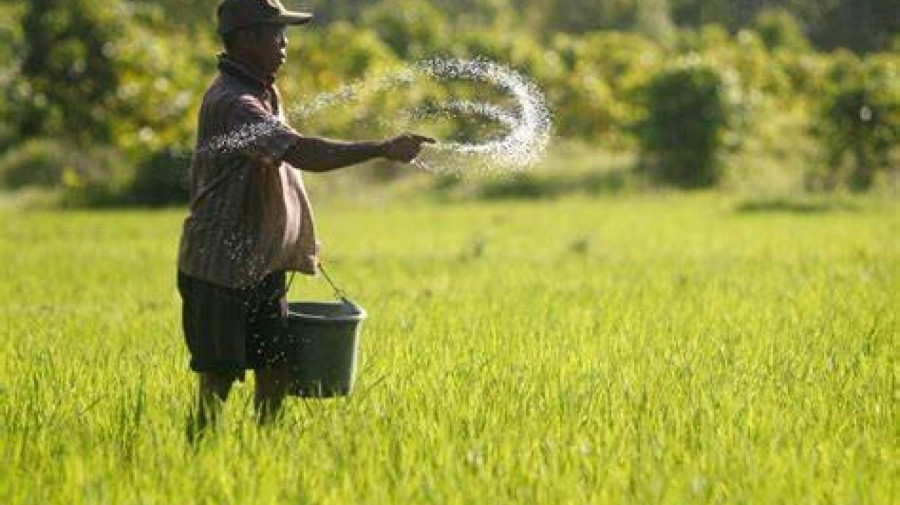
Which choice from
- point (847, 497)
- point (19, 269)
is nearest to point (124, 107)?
point (19, 269)

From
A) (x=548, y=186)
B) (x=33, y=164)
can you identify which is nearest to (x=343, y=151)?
(x=548, y=186)

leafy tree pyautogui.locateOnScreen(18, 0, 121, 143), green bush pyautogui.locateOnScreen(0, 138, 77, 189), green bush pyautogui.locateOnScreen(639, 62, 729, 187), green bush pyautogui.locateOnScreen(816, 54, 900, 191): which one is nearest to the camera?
leafy tree pyautogui.locateOnScreen(18, 0, 121, 143)

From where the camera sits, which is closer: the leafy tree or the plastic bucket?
the plastic bucket

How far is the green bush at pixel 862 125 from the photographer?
18969 millimetres

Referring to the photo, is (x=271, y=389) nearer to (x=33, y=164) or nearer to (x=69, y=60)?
(x=69, y=60)

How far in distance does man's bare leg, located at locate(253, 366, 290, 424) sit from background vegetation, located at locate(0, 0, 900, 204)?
598 centimetres

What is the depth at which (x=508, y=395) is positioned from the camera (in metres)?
3.86

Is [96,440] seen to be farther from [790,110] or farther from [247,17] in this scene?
[790,110]

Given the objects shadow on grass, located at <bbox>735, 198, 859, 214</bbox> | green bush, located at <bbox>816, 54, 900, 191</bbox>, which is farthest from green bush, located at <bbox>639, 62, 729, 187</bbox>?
shadow on grass, located at <bbox>735, 198, 859, 214</bbox>

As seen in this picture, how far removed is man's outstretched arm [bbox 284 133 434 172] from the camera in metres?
3.18

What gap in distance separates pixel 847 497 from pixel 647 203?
14.9 meters

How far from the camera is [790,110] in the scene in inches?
1003

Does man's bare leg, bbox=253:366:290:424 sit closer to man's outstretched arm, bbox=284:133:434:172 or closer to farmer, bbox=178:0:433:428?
farmer, bbox=178:0:433:428

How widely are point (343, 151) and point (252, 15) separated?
19.8 inches
